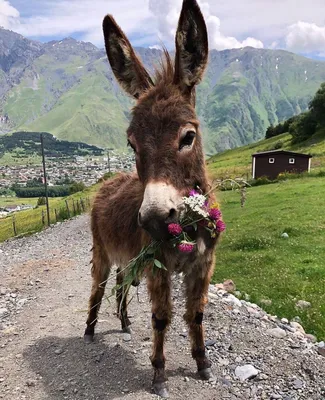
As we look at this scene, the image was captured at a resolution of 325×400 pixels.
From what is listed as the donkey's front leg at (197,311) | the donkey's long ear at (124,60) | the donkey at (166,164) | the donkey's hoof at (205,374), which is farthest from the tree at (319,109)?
the donkey's long ear at (124,60)

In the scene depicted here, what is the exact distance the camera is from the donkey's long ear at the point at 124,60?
5230 mm

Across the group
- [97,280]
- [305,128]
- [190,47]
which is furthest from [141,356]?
[305,128]

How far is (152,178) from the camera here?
14.3 ft

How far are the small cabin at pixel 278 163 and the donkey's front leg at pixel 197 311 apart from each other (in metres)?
50.7

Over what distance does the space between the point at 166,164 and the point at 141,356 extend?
4319mm

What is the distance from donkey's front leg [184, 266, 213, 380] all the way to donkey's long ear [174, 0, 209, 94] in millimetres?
2835

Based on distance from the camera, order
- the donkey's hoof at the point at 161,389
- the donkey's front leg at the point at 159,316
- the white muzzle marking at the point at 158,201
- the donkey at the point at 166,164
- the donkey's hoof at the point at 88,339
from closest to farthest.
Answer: the white muzzle marking at the point at 158,201
the donkey at the point at 166,164
the donkey's front leg at the point at 159,316
the donkey's hoof at the point at 161,389
the donkey's hoof at the point at 88,339

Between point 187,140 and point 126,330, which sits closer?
point 187,140

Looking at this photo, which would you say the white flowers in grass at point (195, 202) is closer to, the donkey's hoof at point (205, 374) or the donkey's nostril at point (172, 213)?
the donkey's nostril at point (172, 213)

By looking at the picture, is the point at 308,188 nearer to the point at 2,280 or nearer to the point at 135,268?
the point at 2,280

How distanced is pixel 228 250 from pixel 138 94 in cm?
1109

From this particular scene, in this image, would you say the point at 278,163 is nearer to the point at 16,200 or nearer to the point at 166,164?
the point at 166,164

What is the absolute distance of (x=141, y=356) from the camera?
23.4ft

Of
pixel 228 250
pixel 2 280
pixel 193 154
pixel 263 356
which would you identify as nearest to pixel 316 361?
pixel 263 356
